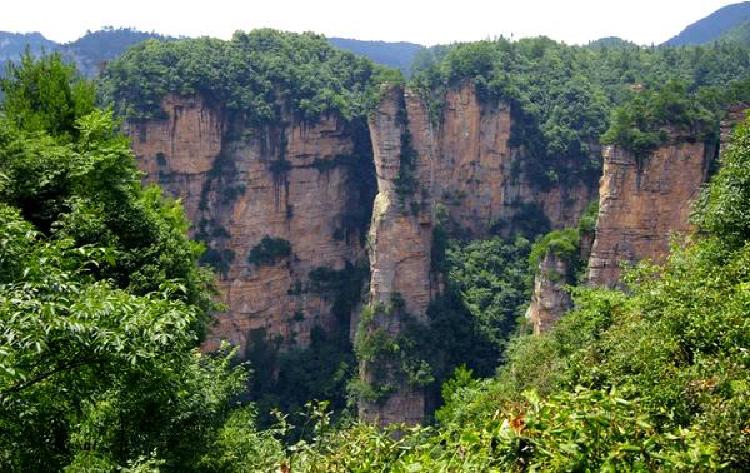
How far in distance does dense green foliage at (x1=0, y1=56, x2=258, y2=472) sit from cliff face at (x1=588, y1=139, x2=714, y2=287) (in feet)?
59.9

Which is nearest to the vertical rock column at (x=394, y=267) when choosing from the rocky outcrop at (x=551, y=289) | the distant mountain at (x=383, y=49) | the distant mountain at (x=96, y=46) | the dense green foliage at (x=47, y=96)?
the rocky outcrop at (x=551, y=289)

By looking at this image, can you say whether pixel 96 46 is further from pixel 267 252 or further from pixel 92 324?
pixel 92 324

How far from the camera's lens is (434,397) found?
36.4 metres

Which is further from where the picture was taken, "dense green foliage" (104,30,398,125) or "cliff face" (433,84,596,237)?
"cliff face" (433,84,596,237)

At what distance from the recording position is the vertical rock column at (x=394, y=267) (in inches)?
1410

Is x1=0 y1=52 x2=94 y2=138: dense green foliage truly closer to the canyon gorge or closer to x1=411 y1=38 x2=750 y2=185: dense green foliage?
the canyon gorge

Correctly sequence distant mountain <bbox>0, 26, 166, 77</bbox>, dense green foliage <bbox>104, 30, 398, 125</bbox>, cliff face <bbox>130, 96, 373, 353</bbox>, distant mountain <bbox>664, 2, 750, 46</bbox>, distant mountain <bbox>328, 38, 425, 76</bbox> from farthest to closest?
distant mountain <bbox>328, 38, 425, 76</bbox> → distant mountain <bbox>664, 2, 750, 46</bbox> → distant mountain <bbox>0, 26, 166, 77</bbox> → dense green foliage <bbox>104, 30, 398, 125</bbox> → cliff face <bbox>130, 96, 373, 353</bbox>

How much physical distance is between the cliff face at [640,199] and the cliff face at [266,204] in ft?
61.5

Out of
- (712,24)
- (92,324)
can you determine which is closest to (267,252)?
(92,324)

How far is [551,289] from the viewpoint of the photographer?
28797mm

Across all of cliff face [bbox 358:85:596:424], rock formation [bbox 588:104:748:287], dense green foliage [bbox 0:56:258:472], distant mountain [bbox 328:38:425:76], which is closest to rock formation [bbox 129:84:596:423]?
cliff face [bbox 358:85:596:424]

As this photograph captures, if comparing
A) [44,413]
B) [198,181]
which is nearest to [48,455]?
[44,413]

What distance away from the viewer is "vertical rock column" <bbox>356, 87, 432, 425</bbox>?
3581 cm

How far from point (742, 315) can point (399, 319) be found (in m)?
29.1
